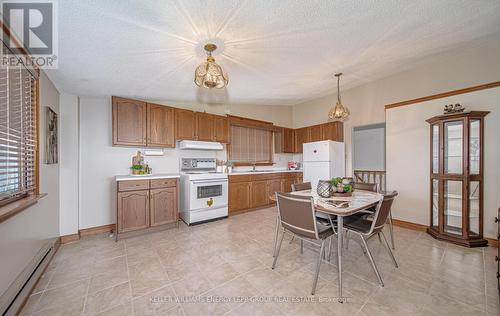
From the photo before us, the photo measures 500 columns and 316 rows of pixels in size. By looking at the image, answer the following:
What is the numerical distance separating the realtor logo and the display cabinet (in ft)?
14.8

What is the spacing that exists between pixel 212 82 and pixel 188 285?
1967 millimetres

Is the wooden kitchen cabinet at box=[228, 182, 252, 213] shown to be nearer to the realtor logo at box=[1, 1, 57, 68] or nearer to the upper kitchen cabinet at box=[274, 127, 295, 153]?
the upper kitchen cabinet at box=[274, 127, 295, 153]

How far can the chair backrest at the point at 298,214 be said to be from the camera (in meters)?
1.69

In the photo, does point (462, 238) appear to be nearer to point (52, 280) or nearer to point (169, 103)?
point (52, 280)

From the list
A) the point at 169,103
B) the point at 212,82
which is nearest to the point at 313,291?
the point at 212,82

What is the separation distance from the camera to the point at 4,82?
149cm

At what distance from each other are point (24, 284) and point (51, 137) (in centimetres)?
162

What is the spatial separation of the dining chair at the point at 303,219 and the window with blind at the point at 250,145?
2.85m

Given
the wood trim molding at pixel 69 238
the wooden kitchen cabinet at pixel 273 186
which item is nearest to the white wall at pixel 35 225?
the wood trim molding at pixel 69 238

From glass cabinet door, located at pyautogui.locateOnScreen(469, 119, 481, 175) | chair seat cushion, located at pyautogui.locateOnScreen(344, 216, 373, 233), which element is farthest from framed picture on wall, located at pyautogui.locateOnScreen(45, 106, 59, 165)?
glass cabinet door, located at pyautogui.locateOnScreen(469, 119, 481, 175)

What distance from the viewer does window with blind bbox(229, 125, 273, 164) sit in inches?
185

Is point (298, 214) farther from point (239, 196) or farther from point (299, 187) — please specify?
point (239, 196)

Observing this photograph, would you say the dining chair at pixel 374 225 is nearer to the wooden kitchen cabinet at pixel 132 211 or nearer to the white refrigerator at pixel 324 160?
the white refrigerator at pixel 324 160

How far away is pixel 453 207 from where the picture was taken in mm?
2764
